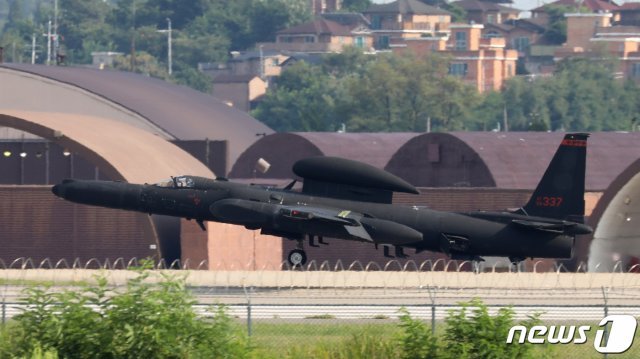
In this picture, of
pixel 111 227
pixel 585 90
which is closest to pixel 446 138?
pixel 111 227

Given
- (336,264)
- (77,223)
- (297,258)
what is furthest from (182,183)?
(77,223)

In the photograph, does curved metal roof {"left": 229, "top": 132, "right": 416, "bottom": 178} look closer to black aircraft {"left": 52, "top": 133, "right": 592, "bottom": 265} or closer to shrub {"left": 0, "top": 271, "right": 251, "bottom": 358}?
black aircraft {"left": 52, "top": 133, "right": 592, "bottom": 265}

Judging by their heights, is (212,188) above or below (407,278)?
above

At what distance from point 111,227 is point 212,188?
1281 cm

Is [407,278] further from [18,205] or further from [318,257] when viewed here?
[18,205]

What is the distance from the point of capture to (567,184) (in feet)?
149

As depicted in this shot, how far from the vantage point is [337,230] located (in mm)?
45375

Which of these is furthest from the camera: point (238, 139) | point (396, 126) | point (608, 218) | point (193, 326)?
point (396, 126)

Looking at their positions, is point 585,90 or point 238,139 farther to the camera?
point 585,90

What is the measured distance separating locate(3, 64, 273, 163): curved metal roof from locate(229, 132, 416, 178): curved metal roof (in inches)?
562

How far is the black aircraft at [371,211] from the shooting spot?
148 feet

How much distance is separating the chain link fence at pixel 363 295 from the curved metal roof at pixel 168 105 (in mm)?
30509

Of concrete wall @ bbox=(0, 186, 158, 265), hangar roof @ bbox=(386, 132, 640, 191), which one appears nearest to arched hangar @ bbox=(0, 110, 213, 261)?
concrete wall @ bbox=(0, 186, 158, 265)

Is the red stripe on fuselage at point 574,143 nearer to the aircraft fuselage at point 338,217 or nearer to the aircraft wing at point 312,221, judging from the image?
the aircraft fuselage at point 338,217
